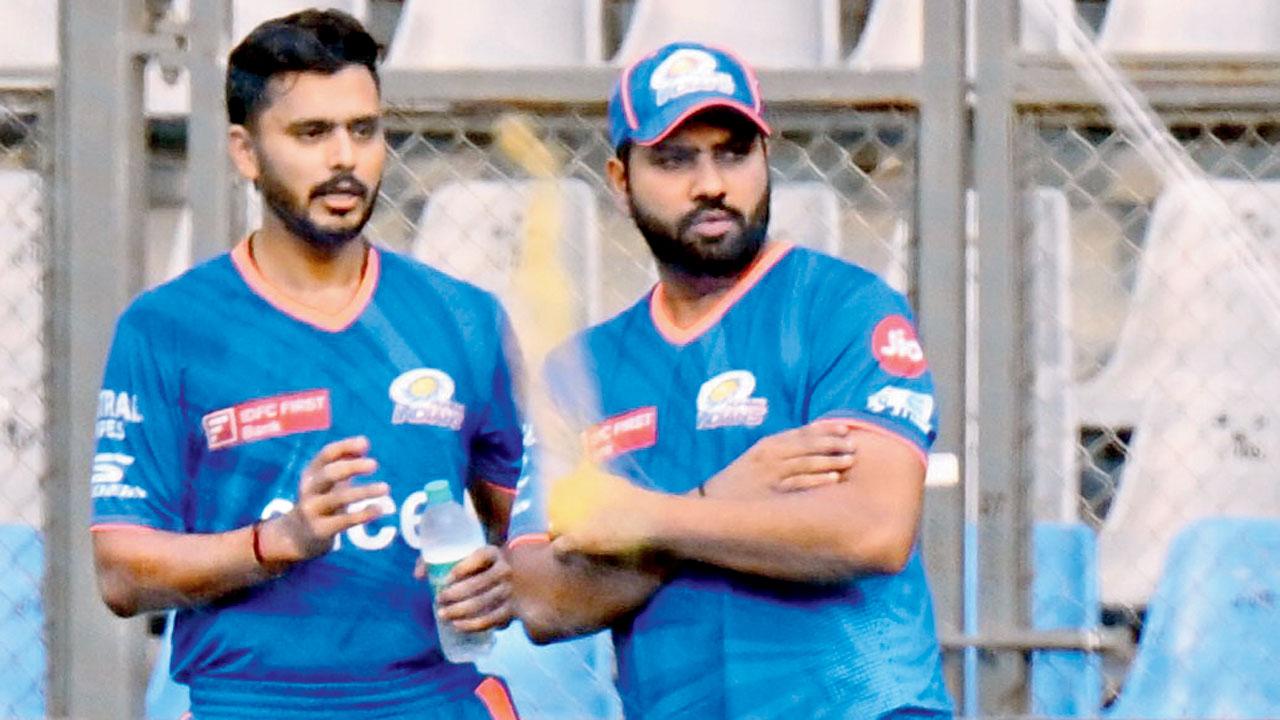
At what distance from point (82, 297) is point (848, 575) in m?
2.05

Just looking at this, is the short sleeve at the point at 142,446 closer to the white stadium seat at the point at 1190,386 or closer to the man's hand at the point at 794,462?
the man's hand at the point at 794,462

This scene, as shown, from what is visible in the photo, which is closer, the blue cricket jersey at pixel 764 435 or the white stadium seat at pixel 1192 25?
the blue cricket jersey at pixel 764 435

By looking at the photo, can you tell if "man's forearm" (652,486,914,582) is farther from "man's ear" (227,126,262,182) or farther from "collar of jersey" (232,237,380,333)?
"man's ear" (227,126,262,182)

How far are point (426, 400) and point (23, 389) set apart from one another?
159 cm

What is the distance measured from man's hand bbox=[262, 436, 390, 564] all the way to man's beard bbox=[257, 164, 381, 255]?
392mm

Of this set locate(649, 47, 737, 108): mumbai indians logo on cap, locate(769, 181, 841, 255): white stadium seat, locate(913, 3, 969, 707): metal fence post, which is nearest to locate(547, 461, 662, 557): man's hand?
locate(649, 47, 737, 108): mumbai indians logo on cap

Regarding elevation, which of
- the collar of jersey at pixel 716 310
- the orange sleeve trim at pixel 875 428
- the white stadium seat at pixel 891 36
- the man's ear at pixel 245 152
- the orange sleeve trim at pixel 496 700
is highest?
the white stadium seat at pixel 891 36

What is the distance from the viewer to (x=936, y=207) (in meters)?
4.59

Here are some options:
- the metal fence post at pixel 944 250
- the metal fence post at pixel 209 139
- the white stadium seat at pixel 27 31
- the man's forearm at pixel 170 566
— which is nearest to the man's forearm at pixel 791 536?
the man's forearm at pixel 170 566

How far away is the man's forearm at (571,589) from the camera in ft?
10.8

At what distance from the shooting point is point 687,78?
→ 3420 mm

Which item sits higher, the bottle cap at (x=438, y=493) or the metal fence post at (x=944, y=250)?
the metal fence post at (x=944, y=250)

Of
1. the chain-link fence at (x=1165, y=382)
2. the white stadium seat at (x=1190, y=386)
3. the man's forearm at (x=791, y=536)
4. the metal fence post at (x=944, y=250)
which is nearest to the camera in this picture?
the man's forearm at (x=791, y=536)

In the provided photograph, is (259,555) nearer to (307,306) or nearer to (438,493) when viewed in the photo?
(438,493)
